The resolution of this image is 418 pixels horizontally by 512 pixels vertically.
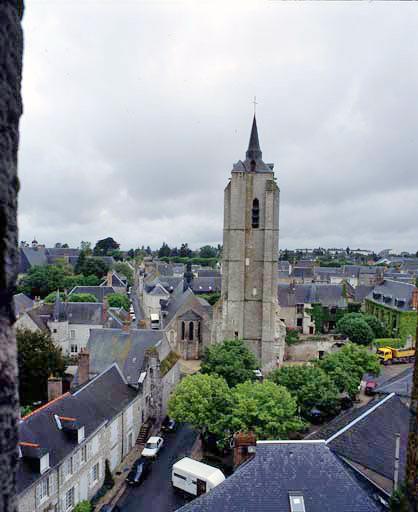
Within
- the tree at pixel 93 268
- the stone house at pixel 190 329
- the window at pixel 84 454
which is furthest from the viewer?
the tree at pixel 93 268

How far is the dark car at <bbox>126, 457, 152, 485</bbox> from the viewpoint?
70.5 feet

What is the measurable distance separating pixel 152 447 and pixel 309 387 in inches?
406

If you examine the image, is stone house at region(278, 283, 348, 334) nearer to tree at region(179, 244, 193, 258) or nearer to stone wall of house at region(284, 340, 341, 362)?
stone wall of house at region(284, 340, 341, 362)

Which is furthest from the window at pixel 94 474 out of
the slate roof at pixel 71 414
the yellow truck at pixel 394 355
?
the yellow truck at pixel 394 355

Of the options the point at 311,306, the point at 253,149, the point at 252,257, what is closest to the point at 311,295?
the point at 311,306

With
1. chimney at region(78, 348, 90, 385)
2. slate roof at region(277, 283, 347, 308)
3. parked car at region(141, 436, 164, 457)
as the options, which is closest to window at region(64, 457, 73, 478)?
parked car at region(141, 436, 164, 457)

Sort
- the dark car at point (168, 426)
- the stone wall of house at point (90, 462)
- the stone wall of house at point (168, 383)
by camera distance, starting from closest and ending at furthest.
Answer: the stone wall of house at point (90, 462), the dark car at point (168, 426), the stone wall of house at point (168, 383)

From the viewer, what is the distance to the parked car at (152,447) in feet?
78.9

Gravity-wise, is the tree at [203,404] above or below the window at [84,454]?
above

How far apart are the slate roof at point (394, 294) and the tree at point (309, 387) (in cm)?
2699

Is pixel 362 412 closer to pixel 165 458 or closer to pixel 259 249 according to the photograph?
pixel 165 458

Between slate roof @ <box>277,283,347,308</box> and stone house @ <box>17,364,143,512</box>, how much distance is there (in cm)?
2929

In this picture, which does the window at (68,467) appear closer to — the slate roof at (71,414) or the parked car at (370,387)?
the slate roof at (71,414)

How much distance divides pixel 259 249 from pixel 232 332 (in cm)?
818
